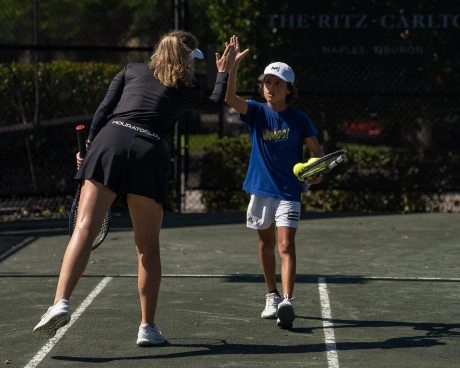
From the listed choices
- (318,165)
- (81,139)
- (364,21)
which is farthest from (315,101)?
(81,139)

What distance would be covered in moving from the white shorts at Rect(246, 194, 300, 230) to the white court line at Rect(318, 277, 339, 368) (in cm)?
71

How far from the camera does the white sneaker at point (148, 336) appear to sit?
7664 millimetres

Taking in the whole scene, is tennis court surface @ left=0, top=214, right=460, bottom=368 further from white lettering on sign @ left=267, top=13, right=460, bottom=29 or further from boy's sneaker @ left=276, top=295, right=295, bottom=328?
white lettering on sign @ left=267, top=13, right=460, bottom=29

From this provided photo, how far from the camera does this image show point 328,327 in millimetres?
8398

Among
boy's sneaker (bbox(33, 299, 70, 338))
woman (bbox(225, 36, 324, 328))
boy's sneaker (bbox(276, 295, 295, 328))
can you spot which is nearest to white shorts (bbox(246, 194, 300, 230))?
woman (bbox(225, 36, 324, 328))

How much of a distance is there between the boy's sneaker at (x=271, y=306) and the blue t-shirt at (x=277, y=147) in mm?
694

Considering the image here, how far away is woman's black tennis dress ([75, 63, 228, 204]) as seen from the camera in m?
7.46

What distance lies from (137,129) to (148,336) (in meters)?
1.27

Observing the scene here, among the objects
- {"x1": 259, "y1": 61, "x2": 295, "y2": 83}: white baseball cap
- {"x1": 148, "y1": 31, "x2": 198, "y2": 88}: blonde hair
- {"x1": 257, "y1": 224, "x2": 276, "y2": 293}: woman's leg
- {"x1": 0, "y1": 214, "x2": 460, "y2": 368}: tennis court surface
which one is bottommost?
{"x1": 0, "y1": 214, "x2": 460, "y2": 368}: tennis court surface

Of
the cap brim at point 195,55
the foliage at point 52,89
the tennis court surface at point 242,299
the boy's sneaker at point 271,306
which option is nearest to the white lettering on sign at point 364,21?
the foliage at point 52,89

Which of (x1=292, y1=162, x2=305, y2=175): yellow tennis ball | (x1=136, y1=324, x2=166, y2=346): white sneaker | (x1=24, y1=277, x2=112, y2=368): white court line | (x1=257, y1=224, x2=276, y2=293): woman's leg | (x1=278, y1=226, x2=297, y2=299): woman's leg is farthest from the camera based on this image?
(x1=257, y1=224, x2=276, y2=293): woman's leg

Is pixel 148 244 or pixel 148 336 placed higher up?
pixel 148 244

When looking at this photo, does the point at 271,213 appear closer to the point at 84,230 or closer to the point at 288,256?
the point at 288,256

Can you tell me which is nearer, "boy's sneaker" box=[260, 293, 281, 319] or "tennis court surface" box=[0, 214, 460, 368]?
"tennis court surface" box=[0, 214, 460, 368]
